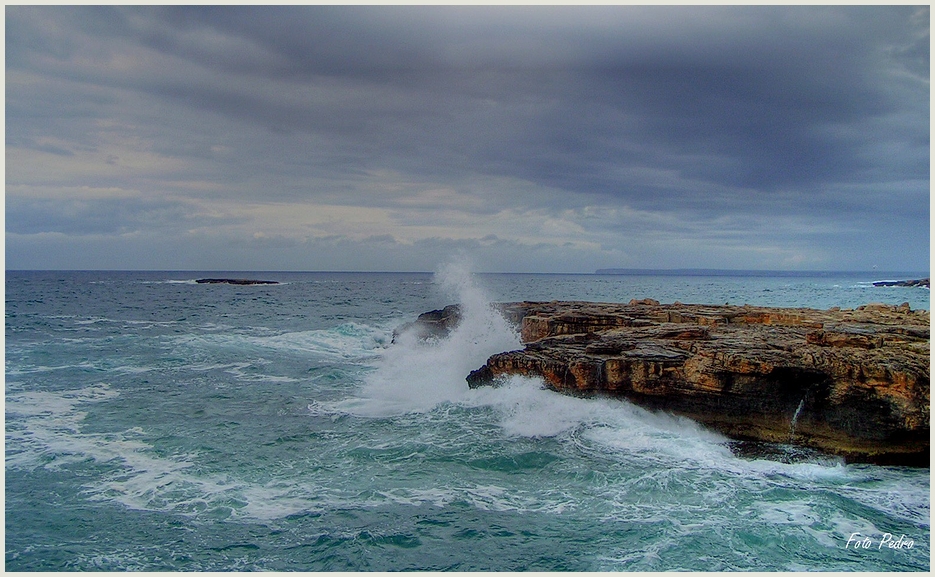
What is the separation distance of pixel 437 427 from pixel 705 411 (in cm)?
677

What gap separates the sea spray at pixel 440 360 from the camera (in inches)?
703

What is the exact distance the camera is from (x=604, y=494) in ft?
35.2

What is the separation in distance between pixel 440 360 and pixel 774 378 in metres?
13.6

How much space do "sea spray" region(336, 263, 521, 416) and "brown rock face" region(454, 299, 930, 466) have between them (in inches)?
102

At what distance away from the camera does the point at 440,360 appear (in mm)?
23938

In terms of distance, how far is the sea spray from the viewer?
17844 millimetres

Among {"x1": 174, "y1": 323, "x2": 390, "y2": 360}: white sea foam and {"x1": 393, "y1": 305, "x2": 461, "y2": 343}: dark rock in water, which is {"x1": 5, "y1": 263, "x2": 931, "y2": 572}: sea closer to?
{"x1": 174, "y1": 323, "x2": 390, "y2": 360}: white sea foam

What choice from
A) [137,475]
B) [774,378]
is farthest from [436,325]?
[137,475]

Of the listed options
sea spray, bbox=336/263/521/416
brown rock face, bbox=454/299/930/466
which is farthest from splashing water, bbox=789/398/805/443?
sea spray, bbox=336/263/521/416

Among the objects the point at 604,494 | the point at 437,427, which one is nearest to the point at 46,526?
the point at 437,427

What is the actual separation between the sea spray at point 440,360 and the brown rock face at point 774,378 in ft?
8.52
